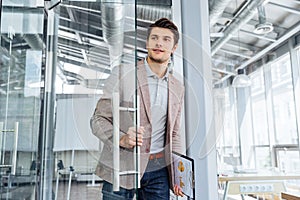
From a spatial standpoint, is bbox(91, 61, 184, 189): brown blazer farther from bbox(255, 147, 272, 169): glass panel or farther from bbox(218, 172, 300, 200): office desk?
bbox(255, 147, 272, 169): glass panel

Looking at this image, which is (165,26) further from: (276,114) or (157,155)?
(276,114)

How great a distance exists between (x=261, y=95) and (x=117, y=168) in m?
4.11

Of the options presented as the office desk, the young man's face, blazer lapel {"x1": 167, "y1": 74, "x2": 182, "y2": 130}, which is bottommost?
the office desk

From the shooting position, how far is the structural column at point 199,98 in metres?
1.31

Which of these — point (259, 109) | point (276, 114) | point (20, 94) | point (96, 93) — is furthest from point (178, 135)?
point (259, 109)

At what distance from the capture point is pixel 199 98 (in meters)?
1.36

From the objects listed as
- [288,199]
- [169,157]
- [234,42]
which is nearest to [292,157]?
[234,42]

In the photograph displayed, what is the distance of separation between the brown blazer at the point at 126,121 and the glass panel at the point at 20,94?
9.6 inches

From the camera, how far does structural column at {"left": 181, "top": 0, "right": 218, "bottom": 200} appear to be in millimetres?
1313

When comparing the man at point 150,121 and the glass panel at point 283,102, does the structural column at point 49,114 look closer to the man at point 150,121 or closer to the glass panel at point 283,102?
the man at point 150,121

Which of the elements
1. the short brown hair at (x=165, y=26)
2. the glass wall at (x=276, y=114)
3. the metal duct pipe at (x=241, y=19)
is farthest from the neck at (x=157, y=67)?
the glass wall at (x=276, y=114)

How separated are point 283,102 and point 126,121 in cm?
368

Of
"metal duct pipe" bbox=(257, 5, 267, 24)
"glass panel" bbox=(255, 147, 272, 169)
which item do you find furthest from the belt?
"glass panel" bbox=(255, 147, 272, 169)

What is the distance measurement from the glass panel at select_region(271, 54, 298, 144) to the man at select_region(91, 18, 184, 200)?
10.4 ft
